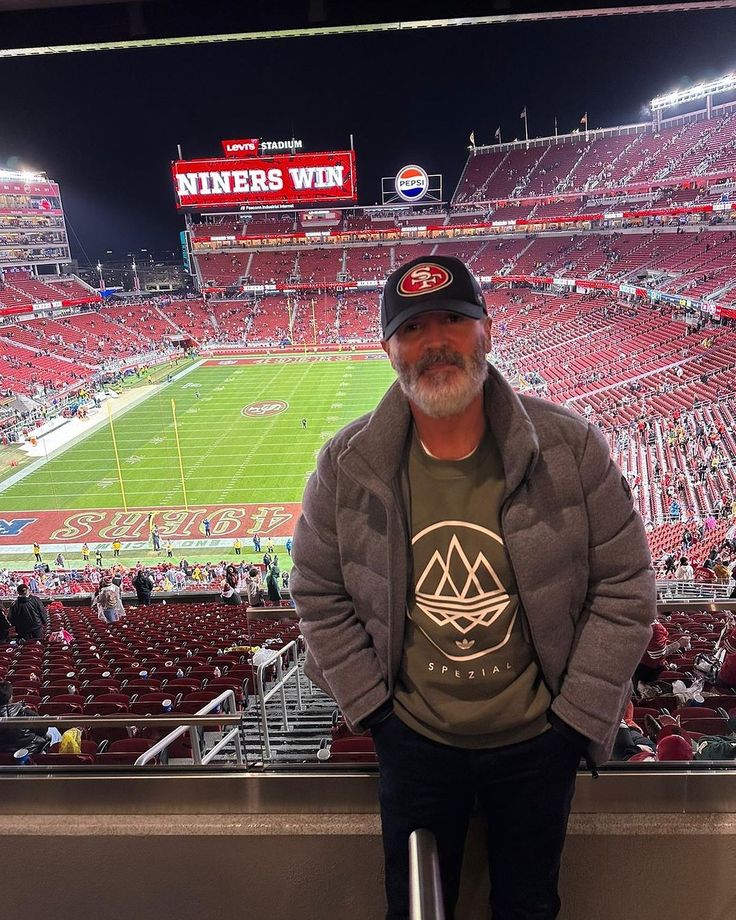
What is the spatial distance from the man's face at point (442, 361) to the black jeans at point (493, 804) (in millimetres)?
715

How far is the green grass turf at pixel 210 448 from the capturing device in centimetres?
1878

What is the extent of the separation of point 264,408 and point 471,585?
26.9 m

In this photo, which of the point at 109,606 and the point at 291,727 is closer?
the point at 291,727

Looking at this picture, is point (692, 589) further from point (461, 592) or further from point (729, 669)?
point (461, 592)

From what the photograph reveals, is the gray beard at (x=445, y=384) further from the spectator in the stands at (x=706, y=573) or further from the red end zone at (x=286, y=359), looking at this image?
the red end zone at (x=286, y=359)

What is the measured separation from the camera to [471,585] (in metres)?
1.27

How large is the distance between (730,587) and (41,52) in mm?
7676

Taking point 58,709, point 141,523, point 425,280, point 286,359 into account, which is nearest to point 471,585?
point 425,280

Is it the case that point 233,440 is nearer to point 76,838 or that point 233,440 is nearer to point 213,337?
point 76,838

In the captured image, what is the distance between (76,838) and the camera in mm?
1854

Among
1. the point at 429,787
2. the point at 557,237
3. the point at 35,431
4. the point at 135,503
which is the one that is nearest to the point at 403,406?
the point at 429,787

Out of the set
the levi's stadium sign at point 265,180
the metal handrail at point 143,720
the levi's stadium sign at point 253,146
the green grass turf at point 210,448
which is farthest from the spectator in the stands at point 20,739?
the levi's stadium sign at point 253,146

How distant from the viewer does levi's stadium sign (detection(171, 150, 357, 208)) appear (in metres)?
49.9

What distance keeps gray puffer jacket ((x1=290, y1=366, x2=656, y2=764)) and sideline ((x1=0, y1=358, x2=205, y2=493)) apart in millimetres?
21478
